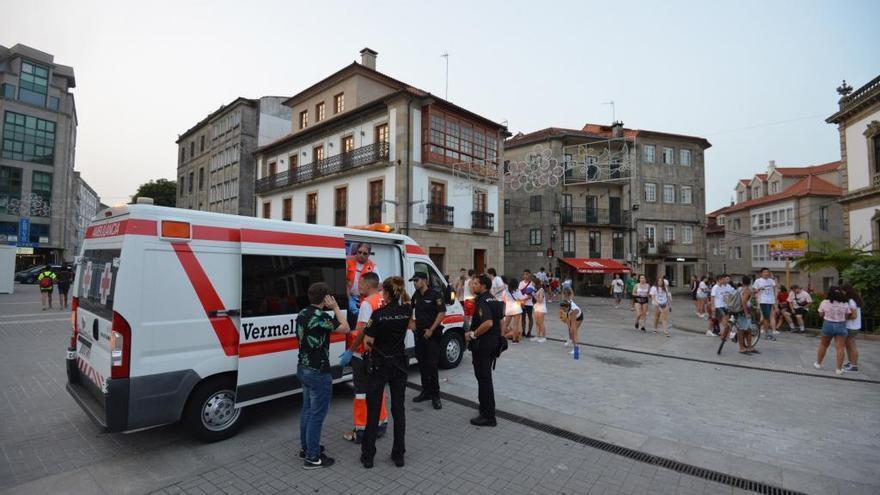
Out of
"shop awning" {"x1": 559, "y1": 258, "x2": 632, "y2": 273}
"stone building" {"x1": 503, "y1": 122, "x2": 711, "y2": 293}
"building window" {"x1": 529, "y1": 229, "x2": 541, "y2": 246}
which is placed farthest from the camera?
"building window" {"x1": 529, "y1": 229, "x2": 541, "y2": 246}

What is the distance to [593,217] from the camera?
109 feet

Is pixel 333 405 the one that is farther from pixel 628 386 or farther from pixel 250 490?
pixel 628 386

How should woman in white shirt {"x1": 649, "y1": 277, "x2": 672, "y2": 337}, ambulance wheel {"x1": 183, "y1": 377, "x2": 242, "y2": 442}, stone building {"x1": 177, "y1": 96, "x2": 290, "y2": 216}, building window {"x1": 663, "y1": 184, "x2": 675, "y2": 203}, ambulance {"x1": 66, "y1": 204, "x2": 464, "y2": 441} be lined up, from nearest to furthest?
ambulance {"x1": 66, "y1": 204, "x2": 464, "y2": 441} < ambulance wheel {"x1": 183, "y1": 377, "x2": 242, "y2": 442} < woman in white shirt {"x1": 649, "y1": 277, "x2": 672, "y2": 337} < stone building {"x1": 177, "y1": 96, "x2": 290, "y2": 216} < building window {"x1": 663, "y1": 184, "x2": 675, "y2": 203}

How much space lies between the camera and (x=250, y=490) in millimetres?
3615

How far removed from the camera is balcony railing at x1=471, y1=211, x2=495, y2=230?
23984 millimetres

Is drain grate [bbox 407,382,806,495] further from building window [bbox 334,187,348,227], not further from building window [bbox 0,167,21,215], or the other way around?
building window [bbox 0,167,21,215]

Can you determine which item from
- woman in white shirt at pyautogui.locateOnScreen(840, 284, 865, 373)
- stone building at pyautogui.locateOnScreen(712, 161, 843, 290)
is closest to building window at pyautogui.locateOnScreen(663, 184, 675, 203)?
stone building at pyautogui.locateOnScreen(712, 161, 843, 290)

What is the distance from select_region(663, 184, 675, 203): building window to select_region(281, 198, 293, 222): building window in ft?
96.6

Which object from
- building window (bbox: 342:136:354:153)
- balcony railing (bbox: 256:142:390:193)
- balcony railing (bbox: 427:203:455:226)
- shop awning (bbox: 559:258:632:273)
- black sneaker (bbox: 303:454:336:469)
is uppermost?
building window (bbox: 342:136:354:153)

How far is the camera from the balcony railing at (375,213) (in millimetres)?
22144

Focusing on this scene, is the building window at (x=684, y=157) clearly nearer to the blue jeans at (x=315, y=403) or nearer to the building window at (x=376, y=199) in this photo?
the building window at (x=376, y=199)

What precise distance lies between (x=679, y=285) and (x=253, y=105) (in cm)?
3877

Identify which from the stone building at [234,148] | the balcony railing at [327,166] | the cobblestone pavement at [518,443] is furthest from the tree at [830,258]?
the stone building at [234,148]

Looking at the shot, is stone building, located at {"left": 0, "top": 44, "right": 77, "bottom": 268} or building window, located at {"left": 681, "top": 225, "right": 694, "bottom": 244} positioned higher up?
stone building, located at {"left": 0, "top": 44, "right": 77, "bottom": 268}
